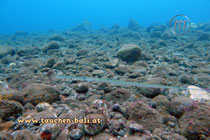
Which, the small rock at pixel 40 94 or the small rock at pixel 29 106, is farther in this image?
the small rock at pixel 40 94

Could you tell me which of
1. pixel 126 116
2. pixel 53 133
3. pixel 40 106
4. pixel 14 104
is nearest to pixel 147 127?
pixel 126 116

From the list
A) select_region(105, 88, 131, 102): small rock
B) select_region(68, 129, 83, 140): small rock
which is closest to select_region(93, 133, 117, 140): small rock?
select_region(68, 129, 83, 140): small rock

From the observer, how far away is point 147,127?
2803 millimetres

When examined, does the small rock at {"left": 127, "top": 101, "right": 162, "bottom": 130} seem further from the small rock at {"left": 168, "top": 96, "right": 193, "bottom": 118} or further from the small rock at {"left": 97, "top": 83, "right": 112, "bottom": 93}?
the small rock at {"left": 97, "top": 83, "right": 112, "bottom": 93}

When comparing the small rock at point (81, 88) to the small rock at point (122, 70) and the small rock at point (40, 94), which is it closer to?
the small rock at point (40, 94)

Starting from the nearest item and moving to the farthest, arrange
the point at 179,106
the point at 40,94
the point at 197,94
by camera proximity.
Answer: the point at 179,106 < the point at 40,94 < the point at 197,94

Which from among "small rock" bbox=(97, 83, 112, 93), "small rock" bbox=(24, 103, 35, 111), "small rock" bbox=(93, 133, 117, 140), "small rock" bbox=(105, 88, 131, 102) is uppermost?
"small rock" bbox=(97, 83, 112, 93)

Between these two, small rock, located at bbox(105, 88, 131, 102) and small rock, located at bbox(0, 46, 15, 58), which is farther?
small rock, located at bbox(0, 46, 15, 58)

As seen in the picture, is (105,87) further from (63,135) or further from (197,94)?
(197,94)

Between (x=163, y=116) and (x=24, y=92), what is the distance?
414 cm

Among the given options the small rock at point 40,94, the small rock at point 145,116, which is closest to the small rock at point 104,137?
the small rock at point 145,116

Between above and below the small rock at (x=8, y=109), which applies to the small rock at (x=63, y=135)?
below

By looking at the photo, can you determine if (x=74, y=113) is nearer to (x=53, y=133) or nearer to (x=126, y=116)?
(x=53, y=133)

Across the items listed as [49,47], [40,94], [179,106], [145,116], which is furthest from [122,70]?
[49,47]
